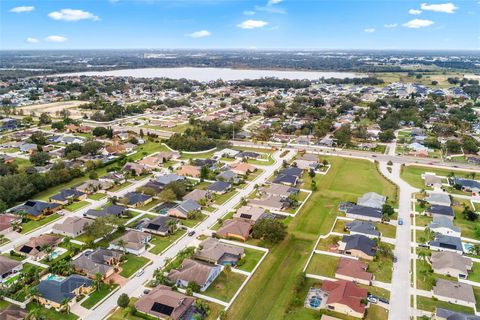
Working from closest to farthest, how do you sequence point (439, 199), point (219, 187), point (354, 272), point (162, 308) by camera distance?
point (162, 308), point (354, 272), point (439, 199), point (219, 187)

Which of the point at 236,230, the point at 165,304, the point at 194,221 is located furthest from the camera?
the point at 194,221

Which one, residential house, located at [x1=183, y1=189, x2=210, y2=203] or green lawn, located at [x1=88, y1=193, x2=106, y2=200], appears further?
green lawn, located at [x1=88, y1=193, x2=106, y2=200]

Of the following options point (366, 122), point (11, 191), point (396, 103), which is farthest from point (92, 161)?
point (396, 103)

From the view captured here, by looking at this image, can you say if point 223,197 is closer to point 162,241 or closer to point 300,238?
point 162,241

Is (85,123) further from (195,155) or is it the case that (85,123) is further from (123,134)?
(195,155)

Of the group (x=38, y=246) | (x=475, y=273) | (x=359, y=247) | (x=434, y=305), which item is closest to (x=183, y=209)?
(x=38, y=246)

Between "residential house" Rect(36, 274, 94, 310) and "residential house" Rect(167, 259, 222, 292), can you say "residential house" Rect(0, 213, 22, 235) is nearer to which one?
"residential house" Rect(36, 274, 94, 310)

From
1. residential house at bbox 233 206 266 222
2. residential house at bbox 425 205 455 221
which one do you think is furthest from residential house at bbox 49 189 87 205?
residential house at bbox 425 205 455 221
